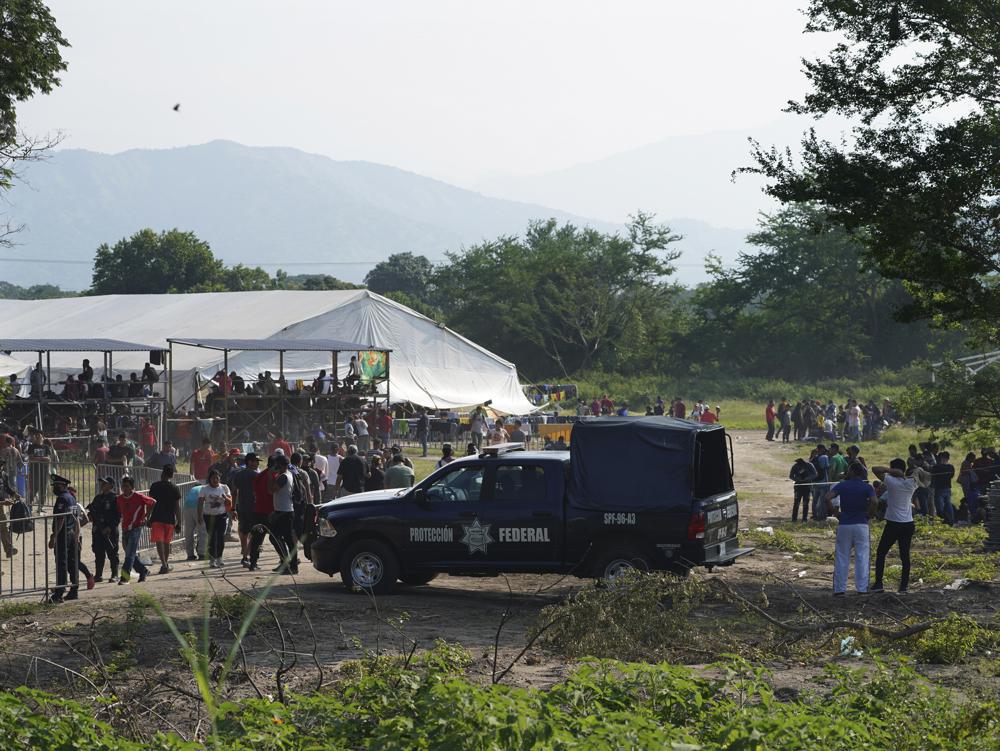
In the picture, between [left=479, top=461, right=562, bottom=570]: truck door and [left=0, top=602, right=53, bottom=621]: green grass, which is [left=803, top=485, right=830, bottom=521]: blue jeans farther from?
[left=0, top=602, right=53, bottom=621]: green grass

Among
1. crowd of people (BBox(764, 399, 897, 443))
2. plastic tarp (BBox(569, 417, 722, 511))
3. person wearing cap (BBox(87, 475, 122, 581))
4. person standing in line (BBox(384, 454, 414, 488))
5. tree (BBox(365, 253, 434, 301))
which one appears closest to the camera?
plastic tarp (BBox(569, 417, 722, 511))

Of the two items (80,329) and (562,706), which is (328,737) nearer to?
(562,706)

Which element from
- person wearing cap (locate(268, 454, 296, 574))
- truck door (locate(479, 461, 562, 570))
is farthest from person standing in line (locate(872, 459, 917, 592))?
person wearing cap (locate(268, 454, 296, 574))

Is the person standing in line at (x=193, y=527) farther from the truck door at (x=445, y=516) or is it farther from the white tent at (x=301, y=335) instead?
the white tent at (x=301, y=335)

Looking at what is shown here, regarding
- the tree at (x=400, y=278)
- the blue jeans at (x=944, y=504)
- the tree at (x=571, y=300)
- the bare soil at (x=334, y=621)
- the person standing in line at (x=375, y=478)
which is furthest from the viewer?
the tree at (x=400, y=278)

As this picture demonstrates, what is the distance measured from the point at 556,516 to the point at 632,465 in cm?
107

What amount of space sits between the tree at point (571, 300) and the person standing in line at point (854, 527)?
2409 inches

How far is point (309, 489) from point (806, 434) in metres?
30.4

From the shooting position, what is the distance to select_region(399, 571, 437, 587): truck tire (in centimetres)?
1416

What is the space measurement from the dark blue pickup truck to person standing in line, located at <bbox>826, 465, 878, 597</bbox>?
1340mm

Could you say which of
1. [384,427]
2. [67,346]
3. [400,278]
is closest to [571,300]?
[384,427]

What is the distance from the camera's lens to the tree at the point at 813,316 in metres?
74.8

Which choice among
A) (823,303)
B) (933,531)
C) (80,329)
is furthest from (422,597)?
(823,303)

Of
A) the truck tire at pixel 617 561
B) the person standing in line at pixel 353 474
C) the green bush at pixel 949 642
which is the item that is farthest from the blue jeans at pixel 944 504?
the green bush at pixel 949 642
